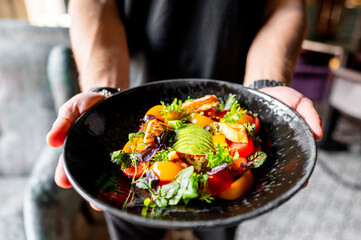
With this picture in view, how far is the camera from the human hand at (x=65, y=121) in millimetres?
942

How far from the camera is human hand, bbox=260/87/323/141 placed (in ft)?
3.28

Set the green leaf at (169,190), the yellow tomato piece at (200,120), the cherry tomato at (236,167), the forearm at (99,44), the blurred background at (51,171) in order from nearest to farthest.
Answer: the green leaf at (169,190), the cherry tomato at (236,167), the yellow tomato piece at (200,120), the forearm at (99,44), the blurred background at (51,171)

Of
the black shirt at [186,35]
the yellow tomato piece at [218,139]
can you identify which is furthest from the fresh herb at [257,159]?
the black shirt at [186,35]

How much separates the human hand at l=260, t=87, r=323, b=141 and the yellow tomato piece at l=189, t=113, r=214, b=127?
13.3 inches

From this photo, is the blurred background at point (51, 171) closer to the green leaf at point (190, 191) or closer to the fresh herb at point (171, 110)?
the fresh herb at point (171, 110)

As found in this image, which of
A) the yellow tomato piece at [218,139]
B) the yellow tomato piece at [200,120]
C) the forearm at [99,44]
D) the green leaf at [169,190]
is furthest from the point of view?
the forearm at [99,44]

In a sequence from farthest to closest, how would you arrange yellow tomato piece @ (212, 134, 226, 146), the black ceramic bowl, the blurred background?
the blurred background < yellow tomato piece @ (212, 134, 226, 146) < the black ceramic bowl

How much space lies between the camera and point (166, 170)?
89cm

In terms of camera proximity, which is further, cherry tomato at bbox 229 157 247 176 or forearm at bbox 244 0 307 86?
forearm at bbox 244 0 307 86

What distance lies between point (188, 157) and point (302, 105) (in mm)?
541

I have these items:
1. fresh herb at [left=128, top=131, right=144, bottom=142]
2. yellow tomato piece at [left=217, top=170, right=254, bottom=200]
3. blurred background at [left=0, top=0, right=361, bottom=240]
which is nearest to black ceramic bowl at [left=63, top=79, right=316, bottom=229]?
yellow tomato piece at [left=217, top=170, right=254, bottom=200]

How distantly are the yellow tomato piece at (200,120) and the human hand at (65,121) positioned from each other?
437 millimetres

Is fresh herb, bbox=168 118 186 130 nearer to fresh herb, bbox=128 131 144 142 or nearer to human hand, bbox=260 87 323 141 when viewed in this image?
fresh herb, bbox=128 131 144 142

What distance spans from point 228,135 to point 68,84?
4.95 ft
